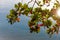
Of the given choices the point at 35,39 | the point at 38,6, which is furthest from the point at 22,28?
the point at 38,6

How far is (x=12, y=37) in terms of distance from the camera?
211 ft

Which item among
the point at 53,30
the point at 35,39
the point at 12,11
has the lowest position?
the point at 53,30

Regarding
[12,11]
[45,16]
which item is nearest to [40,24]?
[45,16]

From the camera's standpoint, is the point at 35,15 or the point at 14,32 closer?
the point at 35,15

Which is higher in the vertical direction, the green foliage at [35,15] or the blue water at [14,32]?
the blue water at [14,32]

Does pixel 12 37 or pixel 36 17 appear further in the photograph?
pixel 12 37

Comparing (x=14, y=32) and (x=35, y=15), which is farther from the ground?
(x=14, y=32)

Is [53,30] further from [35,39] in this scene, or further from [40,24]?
[35,39]

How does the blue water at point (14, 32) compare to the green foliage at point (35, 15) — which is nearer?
the green foliage at point (35, 15)

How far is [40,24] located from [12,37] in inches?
2411

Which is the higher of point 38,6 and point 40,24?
point 38,6

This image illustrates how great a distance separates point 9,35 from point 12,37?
94 cm

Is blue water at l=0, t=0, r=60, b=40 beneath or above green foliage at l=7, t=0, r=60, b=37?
above

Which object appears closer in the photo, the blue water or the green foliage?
the green foliage
